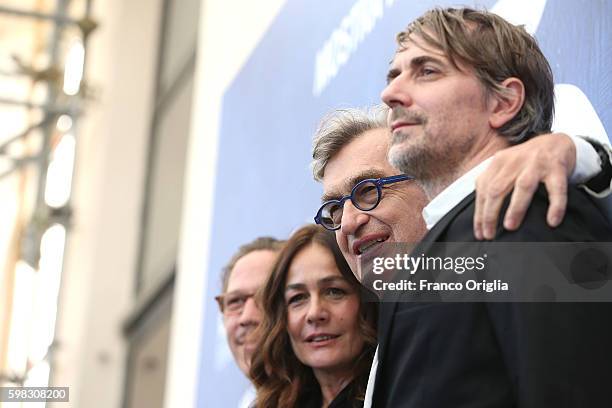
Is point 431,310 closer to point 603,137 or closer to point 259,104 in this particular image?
point 603,137

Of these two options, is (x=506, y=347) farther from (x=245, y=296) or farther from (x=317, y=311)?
(x=245, y=296)

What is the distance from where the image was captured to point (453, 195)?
1671mm

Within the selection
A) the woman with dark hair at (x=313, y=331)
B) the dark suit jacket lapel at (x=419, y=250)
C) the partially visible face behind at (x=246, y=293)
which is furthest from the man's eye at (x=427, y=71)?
the partially visible face behind at (x=246, y=293)

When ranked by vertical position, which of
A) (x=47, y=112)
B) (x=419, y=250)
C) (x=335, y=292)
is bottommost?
(x=419, y=250)

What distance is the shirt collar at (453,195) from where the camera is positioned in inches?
65.4

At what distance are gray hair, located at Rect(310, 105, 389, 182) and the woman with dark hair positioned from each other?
0.68 feet

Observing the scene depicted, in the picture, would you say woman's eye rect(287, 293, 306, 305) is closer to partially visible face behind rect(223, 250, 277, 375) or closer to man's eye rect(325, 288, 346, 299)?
man's eye rect(325, 288, 346, 299)

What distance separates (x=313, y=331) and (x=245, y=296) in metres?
0.58

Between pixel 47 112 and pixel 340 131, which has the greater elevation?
pixel 47 112

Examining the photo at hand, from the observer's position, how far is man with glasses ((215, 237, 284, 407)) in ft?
9.04

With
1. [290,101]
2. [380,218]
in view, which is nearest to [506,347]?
[380,218]

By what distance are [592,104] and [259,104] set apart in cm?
191

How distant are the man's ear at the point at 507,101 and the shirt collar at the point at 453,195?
63 mm

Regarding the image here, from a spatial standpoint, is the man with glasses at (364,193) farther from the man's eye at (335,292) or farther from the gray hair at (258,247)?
the gray hair at (258,247)
